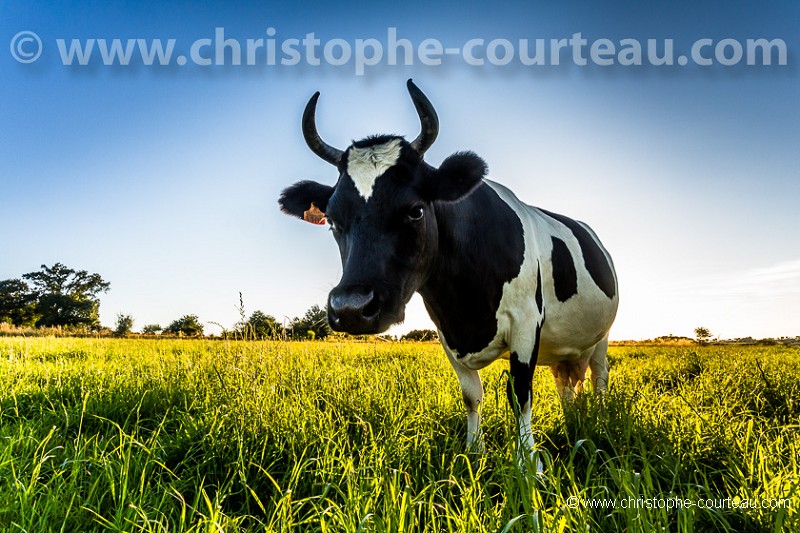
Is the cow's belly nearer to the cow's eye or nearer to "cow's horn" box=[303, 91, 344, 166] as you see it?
the cow's eye

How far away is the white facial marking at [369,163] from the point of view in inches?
146

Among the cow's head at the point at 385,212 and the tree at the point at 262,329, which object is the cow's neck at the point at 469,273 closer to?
the cow's head at the point at 385,212

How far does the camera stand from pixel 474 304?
4.25 m

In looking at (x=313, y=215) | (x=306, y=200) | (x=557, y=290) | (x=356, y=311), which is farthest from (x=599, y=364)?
(x=356, y=311)

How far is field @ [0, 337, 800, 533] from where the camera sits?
234 centimetres

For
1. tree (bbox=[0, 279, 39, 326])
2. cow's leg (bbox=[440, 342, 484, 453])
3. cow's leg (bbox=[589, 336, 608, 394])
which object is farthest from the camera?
tree (bbox=[0, 279, 39, 326])

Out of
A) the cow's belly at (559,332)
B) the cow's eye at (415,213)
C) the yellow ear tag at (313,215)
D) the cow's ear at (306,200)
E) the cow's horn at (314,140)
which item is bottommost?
the cow's belly at (559,332)

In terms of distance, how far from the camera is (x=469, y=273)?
4.22 metres

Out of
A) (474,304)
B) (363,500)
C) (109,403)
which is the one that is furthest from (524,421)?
(109,403)

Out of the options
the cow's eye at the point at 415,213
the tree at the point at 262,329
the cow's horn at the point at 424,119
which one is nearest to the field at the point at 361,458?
the tree at the point at 262,329

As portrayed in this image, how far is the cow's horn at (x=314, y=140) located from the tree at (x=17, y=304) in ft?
188

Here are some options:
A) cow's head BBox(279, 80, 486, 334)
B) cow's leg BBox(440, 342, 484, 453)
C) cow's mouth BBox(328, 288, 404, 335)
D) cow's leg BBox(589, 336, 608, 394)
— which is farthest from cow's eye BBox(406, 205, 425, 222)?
cow's leg BBox(589, 336, 608, 394)

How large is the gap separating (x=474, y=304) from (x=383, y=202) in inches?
48.0

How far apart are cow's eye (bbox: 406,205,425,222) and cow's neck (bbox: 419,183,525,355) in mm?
376
